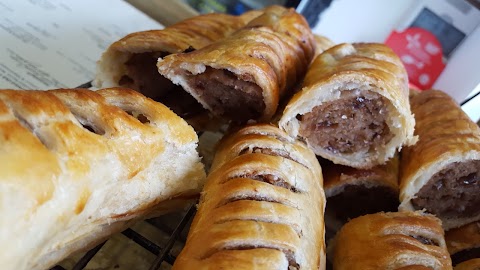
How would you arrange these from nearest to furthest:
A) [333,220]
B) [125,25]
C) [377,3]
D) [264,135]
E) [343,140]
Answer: [264,135], [343,140], [333,220], [125,25], [377,3]

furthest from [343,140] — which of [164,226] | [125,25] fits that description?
[125,25]

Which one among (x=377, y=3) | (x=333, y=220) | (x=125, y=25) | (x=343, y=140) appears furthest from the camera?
(x=377, y=3)

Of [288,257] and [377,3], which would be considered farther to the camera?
[377,3]

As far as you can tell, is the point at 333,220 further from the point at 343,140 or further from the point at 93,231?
the point at 93,231

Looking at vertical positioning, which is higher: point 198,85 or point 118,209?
point 198,85

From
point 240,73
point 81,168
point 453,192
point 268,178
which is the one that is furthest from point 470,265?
point 81,168

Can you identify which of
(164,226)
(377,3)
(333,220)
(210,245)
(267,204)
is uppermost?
(377,3)

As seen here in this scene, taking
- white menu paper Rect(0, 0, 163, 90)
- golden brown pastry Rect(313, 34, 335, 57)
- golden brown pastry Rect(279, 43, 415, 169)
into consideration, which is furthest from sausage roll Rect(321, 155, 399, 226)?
white menu paper Rect(0, 0, 163, 90)
